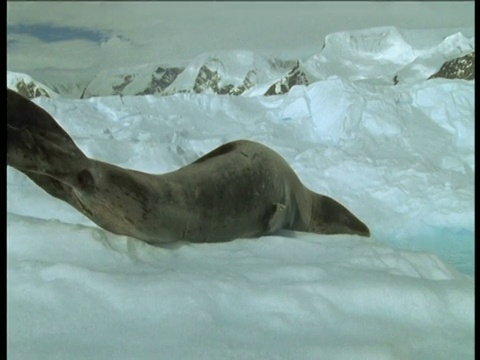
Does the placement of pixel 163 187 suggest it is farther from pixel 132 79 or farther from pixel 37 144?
pixel 132 79

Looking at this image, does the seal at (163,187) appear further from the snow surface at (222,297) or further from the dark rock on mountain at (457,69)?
the dark rock on mountain at (457,69)

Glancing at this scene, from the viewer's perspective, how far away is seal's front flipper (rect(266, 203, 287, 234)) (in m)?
1.88

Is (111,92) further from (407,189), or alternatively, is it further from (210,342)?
(210,342)

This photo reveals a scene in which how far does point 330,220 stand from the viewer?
7.97ft

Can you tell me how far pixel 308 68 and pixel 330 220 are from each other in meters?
2.42

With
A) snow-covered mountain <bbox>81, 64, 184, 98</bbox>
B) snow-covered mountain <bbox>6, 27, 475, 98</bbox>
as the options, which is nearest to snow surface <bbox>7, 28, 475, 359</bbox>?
snow-covered mountain <bbox>81, 64, 184, 98</bbox>

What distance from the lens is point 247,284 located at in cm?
111

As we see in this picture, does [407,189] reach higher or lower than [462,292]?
lower

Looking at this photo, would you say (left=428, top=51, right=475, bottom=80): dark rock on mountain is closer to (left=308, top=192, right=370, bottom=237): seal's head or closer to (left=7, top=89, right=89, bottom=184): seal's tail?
(left=308, top=192, right=370, bottom=237): seal's head

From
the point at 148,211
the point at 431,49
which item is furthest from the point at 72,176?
the point at 431,49

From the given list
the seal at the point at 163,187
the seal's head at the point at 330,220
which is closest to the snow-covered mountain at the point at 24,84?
the seal at the point at 163,187

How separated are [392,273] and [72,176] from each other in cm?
83

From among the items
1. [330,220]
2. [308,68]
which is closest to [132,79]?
[308,68]

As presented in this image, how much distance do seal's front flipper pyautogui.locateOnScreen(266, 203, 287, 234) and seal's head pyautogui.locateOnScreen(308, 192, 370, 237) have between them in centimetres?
41
